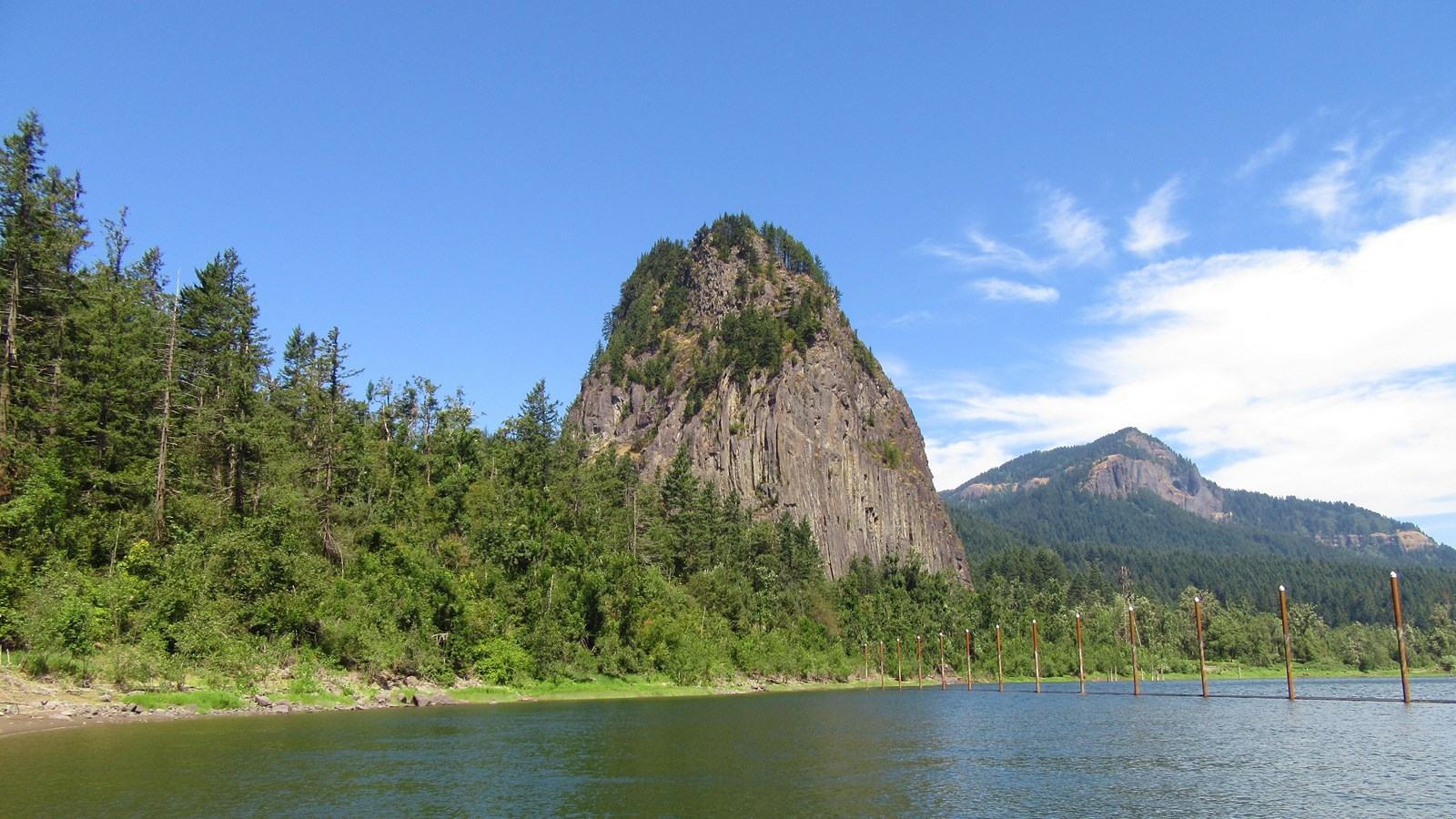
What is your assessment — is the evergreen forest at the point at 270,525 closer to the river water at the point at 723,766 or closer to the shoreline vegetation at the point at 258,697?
the shoreline vegetation at the point at 258,697

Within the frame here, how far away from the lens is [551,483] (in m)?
130

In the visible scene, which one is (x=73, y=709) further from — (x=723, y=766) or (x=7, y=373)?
(x=723, y=766)

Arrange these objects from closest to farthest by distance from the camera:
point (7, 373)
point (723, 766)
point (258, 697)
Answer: point (723, 766)
point (7, 373)
point (258, 697)

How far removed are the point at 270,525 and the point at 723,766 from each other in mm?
55147

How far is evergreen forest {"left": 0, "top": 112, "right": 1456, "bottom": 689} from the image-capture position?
64.0 m

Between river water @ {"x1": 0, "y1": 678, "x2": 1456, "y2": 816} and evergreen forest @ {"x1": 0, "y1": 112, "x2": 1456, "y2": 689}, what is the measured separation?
12027 mm

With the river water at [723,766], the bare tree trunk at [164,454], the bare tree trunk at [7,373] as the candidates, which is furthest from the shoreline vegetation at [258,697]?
the bare tree trunk at [7,373]

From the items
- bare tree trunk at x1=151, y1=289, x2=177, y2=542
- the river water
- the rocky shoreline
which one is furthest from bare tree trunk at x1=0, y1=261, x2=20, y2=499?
the river water

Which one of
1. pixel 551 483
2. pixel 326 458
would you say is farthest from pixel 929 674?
pixel 326 458

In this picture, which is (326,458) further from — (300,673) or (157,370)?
(300,673)

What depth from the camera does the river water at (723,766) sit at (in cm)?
3139

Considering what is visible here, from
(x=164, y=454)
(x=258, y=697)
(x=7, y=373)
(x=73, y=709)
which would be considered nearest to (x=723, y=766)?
(x=73, y=709)

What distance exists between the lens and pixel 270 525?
260 feet

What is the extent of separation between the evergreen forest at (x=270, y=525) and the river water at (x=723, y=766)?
39.5 feet
